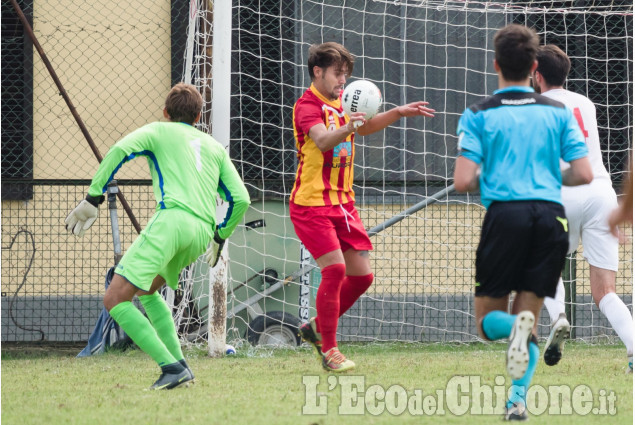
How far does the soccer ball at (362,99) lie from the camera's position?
18.2 feet

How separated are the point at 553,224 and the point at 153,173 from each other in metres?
2.34

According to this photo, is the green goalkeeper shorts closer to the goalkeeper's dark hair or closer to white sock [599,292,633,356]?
the goalkeeper's dark hair

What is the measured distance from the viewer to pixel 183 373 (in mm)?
4938

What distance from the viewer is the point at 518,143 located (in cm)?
385

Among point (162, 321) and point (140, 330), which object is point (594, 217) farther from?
point (140, 330)

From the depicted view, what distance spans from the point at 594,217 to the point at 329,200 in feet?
5.33

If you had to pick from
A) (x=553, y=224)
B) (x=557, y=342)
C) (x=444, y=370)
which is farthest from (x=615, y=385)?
(x=553, y=224)

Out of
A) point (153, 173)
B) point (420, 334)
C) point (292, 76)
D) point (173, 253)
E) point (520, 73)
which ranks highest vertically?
point (292, 76)

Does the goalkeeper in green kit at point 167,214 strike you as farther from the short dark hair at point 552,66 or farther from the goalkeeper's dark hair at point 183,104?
the short dark hair at point 552,66

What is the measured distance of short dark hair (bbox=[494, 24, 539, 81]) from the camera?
154 inches

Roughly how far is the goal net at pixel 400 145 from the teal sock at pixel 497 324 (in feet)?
12.8

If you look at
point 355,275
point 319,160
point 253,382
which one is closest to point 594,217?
point 355,275

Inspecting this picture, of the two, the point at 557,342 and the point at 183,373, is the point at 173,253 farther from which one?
the point at 557,342

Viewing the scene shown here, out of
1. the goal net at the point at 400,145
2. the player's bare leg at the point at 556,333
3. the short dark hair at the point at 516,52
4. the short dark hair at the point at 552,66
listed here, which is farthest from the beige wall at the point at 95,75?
the short dark hair at the point at 516,52
